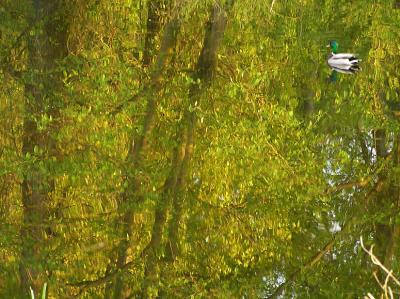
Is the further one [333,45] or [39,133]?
[333,45]

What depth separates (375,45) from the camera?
9492 millimetres

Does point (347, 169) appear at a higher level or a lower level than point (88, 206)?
higher

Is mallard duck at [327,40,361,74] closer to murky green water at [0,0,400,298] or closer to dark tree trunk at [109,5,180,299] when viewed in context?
murky green water at [0,0,400,298]

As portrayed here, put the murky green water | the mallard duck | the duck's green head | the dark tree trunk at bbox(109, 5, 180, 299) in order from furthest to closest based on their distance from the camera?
the duck's green head → the dark tree trunk at bbox(109, 5, 180, 299) → the mallard duck → the murky green water

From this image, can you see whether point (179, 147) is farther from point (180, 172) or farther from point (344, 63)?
point (344, 63)

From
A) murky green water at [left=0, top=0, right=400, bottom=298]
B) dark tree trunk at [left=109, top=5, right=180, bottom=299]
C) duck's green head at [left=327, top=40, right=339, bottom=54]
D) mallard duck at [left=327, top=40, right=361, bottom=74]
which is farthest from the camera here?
duck's green head at [left=327, top=40, right=339, bottom=54]

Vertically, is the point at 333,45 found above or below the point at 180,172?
above

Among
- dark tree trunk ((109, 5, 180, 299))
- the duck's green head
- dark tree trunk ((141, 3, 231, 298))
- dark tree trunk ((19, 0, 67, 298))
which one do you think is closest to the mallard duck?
the duck's green head

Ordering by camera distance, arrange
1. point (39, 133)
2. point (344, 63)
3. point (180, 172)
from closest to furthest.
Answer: point (344, 63) → point (39, 133) → point (180, 172)

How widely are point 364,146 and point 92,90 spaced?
15.4ft

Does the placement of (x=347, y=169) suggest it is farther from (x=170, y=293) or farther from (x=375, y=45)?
(x=170, y=293)

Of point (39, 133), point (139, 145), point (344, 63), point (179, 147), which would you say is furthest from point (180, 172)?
point (344, 63)

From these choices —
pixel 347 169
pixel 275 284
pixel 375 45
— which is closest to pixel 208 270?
pixel 275 284

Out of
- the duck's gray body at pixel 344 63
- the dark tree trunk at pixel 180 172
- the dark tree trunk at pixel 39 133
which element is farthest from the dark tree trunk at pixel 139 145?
the duck's gray body at pixel 344 63
